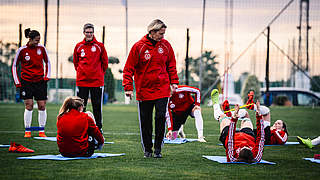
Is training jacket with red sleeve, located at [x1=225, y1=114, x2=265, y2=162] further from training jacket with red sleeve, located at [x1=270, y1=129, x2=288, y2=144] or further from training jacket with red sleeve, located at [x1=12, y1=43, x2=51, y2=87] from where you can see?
training jacket with red sleeve, located at [x1=12, y1=43, x2=51, y2=87]

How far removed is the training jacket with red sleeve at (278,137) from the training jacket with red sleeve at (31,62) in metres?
4.40

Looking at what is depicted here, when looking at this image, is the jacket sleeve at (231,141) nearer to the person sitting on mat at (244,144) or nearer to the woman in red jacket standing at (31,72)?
the person sitting on mat at (244,144)

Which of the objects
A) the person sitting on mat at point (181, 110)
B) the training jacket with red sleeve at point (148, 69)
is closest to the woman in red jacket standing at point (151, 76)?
the training jacket with red sleeve at point (148, 69)

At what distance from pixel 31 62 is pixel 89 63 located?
51.8 inches

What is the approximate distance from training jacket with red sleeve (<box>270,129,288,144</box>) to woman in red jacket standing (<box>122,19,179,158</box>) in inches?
103

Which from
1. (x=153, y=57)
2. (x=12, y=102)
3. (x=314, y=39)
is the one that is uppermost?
(x=314, y=39)

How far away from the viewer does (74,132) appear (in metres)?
6.15

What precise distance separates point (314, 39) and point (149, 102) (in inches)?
736

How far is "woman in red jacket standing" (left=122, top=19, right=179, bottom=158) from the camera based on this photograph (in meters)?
6.68

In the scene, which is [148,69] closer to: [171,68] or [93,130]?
[171,68]

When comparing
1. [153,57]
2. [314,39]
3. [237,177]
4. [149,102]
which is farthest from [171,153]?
[314,39]

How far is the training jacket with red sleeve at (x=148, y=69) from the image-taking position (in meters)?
6.68

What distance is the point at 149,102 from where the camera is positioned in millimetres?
6855

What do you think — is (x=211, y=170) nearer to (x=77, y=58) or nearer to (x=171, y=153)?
(x=171, y=153)
